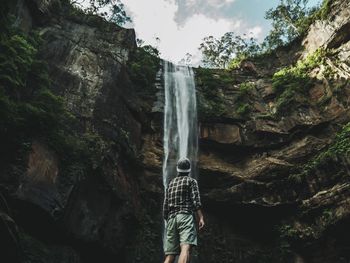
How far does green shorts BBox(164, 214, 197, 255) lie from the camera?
5.44 metres

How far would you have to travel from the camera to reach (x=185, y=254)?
5.22 metres

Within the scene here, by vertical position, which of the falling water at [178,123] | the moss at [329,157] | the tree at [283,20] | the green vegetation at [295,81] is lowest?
the moss at [329,157]

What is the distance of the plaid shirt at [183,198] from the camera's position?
5773 millimetres

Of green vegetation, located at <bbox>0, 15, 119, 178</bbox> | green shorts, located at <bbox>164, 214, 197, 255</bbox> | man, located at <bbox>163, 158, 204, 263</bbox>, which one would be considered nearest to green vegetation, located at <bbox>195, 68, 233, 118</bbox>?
green vegetation, located at <bbox>0, 15, 119, 178</bbox>

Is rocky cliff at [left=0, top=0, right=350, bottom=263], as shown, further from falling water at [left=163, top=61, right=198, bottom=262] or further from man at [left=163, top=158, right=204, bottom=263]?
man at [left=163, top=158, right=204, bottom=263]

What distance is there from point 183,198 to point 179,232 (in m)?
0.52

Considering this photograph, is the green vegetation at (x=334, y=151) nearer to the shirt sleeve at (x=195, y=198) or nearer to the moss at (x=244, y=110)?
the moss at (x=244, y=110)

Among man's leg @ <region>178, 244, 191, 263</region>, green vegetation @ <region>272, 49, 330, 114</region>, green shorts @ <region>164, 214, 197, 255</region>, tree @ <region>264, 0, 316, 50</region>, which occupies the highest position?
tree @ <region>264, 0, 316, 50</region>

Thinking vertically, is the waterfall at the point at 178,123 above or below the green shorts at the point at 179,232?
above

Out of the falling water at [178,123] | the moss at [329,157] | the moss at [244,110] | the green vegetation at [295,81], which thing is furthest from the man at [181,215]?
the green vegetation at [295,81]

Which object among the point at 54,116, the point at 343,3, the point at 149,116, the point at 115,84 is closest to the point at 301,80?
the point at 343,3

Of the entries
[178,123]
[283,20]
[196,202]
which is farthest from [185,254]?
[283,20]

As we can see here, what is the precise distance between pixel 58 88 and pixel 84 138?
222 centimetres

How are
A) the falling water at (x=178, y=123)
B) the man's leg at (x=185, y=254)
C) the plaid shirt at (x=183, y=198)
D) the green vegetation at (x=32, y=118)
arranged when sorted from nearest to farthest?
1. the man's leg at (x=185, y=254)
2. the plaid shirt at (x=183, y=198)
3. the green vegetation at (x=32, y=118)
4. the falling water at (x=178, y=123)
